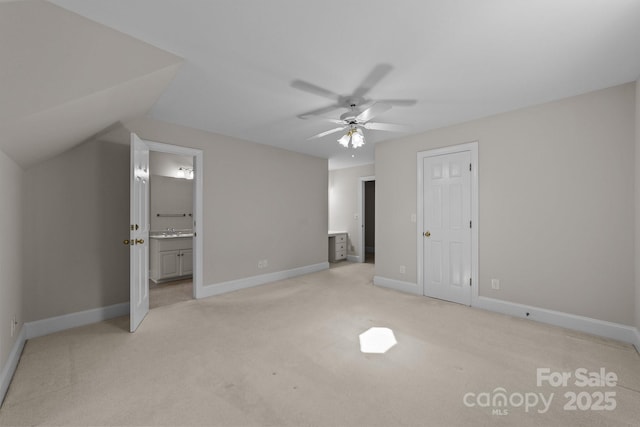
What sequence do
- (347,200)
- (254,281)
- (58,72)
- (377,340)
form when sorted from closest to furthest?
(58,72)
(377,340)
(254,281)
(347,200)

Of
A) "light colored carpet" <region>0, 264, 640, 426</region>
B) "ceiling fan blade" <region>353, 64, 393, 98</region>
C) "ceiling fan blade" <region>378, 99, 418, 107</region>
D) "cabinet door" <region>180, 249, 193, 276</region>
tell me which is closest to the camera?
"light colored carpet" <region>0, 264, 640, 426</region>

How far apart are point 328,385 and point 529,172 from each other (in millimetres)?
3172

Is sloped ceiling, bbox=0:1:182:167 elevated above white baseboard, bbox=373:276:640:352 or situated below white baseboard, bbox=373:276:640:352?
above

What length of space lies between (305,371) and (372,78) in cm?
255

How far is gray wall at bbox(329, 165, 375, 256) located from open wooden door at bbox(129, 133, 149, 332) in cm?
478

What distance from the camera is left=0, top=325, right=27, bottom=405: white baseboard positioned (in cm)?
181

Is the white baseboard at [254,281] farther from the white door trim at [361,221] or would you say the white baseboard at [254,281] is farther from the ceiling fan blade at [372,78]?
the ceiling fan blade at [372,78]

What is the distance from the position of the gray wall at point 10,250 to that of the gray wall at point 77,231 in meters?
0.17

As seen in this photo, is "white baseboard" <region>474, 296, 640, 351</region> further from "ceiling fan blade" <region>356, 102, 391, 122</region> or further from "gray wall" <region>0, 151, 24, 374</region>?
"gray wall" <region>0, 151, 24, 374</region>

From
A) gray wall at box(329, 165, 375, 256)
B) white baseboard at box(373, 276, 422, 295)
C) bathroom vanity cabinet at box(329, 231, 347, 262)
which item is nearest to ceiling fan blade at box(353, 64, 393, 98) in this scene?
white baseboard at box(373, 276, 422, 295)

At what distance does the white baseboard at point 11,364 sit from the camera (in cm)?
181

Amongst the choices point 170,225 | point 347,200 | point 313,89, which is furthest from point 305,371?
point 347,200

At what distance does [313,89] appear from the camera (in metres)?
2.69

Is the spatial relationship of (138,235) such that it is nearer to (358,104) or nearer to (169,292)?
(169,292)
